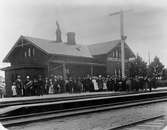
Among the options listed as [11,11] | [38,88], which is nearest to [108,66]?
[38,88]

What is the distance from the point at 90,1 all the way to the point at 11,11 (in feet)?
4.78

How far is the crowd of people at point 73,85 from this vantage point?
55.3ft

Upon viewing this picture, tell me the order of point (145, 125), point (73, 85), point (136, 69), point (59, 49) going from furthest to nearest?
point (136, 69) → point (59, 49) → point (73, 85) → point (145, 125)

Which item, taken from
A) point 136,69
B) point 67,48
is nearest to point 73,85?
point 67,48

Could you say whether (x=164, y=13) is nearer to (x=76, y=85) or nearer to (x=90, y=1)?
(x=90, y=1)

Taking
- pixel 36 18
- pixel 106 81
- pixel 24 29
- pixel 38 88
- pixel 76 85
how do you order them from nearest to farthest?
1. pixel 36 18
2. pixel 24 29
3. pixel 38 88
4. pixel 76 85
5. pixel 106 81

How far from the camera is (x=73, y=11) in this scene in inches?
239

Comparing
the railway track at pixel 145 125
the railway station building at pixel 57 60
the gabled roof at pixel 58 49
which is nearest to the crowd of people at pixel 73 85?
the railway station building at pixel 57 60

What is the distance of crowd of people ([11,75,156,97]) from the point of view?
16844mm

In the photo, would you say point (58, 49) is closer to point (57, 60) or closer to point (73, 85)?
point (57, 60)

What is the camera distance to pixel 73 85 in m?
20.4

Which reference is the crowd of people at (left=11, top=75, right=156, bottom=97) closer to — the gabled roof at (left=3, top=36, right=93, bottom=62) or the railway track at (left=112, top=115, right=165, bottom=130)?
the gabled roof at (left=3, top=36, right=93, bottom=62)

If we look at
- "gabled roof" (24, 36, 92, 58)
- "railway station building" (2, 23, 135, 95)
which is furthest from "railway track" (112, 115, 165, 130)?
"gabled roof" (24, 36, 92, 58)

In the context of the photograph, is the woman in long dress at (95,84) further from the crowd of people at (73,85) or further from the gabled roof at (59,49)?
the gabled roof at (59,49)
